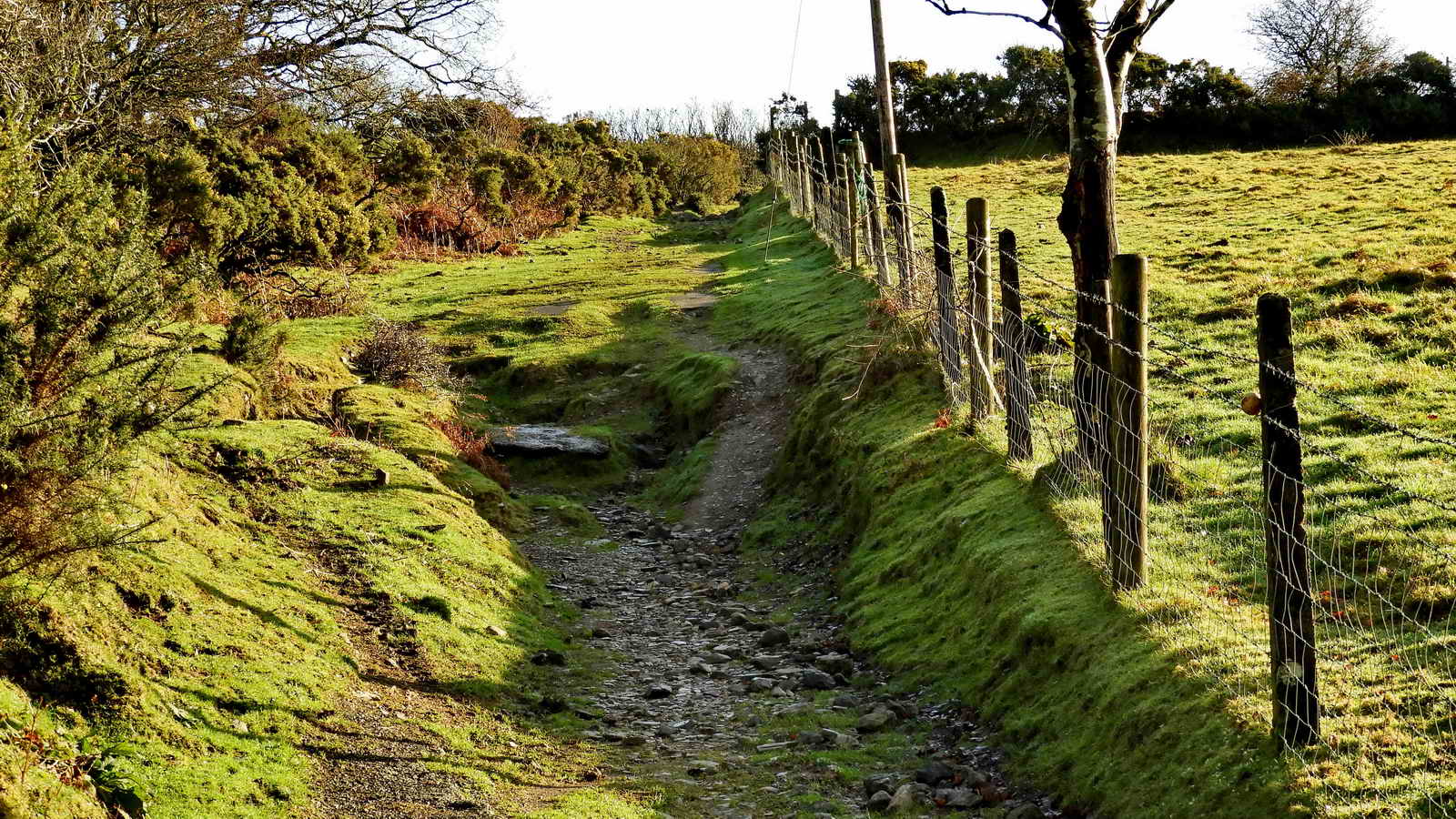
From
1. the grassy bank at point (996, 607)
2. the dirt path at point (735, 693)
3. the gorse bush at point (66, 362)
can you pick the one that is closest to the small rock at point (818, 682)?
the dirt path at point (735, 693)

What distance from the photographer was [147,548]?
6.50 metres

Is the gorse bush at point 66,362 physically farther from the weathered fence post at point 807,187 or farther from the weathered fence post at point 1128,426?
the weathered fence post at point 807,187

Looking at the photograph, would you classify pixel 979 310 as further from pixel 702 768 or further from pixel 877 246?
pixel 877 246

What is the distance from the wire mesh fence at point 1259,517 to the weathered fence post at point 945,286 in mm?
27

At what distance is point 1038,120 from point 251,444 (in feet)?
126

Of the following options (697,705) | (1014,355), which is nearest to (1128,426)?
(1014,355)

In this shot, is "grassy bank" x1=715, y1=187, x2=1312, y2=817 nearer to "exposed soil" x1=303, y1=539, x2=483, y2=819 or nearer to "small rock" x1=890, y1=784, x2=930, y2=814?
"small rock" x1=890, y1=784, x2=930, y2=814

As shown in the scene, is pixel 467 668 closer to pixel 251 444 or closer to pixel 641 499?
pixel 251 444

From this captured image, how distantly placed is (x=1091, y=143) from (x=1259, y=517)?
261cm

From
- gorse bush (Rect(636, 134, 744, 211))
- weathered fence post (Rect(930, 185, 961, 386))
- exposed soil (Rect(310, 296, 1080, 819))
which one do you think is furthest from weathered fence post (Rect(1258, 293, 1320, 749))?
gorse bush (Rect(636, 134, 744, 211))

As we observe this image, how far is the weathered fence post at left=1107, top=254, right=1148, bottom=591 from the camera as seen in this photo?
616 centimetres

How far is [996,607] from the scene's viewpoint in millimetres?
7352

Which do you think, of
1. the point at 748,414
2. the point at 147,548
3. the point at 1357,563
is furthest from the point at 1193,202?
the point at 147,548

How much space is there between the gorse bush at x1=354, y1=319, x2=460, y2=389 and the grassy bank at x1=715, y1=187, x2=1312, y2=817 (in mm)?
5355
